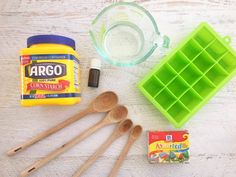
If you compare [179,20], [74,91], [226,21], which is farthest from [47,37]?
[226,21]

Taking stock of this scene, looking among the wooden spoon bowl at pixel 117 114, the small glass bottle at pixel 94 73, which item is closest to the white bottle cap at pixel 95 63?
the small glass bottle at pixel 94 73

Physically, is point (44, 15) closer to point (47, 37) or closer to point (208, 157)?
point (47, 37)

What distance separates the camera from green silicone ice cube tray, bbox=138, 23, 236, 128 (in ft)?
2.42

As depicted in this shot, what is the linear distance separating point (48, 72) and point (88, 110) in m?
0.14

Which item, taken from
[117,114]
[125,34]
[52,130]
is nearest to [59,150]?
[52,130]

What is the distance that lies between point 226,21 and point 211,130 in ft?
0.86

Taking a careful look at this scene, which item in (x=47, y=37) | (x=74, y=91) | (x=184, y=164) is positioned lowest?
(x=184, y=164)

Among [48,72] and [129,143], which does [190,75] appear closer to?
[129,143]

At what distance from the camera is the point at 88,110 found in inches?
30.2

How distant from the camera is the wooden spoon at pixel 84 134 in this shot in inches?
30.0

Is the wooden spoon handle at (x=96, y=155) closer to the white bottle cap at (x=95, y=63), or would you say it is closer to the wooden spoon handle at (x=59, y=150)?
the wooden spoon handle at (x=59, y=150)

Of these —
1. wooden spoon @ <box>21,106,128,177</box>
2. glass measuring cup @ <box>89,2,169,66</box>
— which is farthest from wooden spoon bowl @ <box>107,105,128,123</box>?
glass measuring cup @ <box>89,2,169,66</box>

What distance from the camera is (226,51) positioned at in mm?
737

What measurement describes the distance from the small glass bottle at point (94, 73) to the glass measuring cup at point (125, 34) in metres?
0.03
